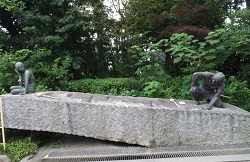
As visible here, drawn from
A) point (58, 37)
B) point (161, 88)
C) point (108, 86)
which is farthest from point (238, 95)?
point (58, 37)

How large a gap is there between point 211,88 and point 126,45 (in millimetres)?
4587

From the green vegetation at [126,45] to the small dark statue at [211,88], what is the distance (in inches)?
55.3

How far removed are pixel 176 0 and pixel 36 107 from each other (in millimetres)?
7202

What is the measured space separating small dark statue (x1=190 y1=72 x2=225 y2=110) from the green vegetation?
55.3 inches

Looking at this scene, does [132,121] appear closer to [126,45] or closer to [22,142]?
[22,142]

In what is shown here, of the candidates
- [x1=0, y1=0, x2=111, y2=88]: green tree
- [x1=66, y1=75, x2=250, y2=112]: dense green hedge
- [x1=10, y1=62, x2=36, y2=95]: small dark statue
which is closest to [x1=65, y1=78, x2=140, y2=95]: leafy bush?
[x1=66, y1=75, x2=250, y2=112]: dense green hedge

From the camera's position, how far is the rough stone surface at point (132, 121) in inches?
130

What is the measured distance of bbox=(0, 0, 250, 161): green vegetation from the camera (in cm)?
544

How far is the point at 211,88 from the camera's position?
12.2ft

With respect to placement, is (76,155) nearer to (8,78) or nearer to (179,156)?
(179,156)

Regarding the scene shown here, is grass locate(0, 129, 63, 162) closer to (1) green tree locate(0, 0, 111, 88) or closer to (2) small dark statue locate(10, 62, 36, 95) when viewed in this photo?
(2) small dark statue locate(10, 62, 36, 95)

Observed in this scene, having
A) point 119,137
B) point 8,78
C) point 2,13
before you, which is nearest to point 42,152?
point 119,137

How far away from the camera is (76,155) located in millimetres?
3150

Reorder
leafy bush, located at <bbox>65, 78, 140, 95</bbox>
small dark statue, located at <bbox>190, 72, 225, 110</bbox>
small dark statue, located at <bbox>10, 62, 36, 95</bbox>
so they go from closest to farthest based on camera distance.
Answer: small dark statue, located at <bbox>190, 72, 225, 110</bbox> → small dark statue, located at <bbox>10, 62, 36, 95</bbox> → leafy bush, located at <bbox>65, 78, 140, 95</bbox>
